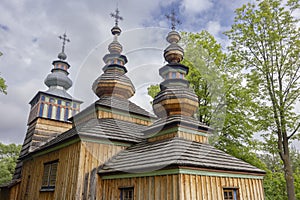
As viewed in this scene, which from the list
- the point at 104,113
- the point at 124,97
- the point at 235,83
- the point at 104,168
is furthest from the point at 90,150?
the point at 235,83

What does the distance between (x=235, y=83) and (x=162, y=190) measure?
10146 mm

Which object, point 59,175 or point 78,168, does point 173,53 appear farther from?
point 59,175

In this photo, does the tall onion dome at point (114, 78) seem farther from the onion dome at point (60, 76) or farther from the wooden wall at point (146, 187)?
the onion dome at point (60, 76)

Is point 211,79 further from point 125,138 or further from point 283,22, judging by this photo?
point 125,138

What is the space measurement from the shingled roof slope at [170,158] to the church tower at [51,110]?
962 cm

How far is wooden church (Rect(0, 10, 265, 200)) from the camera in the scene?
743 centimetres

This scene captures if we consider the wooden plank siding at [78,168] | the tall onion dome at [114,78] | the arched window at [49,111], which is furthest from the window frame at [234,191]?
the arched window at [49,111]

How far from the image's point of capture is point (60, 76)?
2242 cm

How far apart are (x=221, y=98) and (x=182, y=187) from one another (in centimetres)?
958

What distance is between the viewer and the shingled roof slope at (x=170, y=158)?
738cm

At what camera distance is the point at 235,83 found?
1530cm

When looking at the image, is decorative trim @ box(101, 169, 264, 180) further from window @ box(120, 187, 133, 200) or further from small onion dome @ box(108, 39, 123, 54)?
small onion dome @ box(108, 39, 123, 54)

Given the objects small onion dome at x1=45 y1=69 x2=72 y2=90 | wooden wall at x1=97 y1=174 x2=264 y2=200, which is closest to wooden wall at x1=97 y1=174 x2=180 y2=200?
wooden wall at x1=97 y1=174 x2=264 y2=200

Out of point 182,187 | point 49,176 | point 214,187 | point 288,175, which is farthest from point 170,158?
point 288,175
